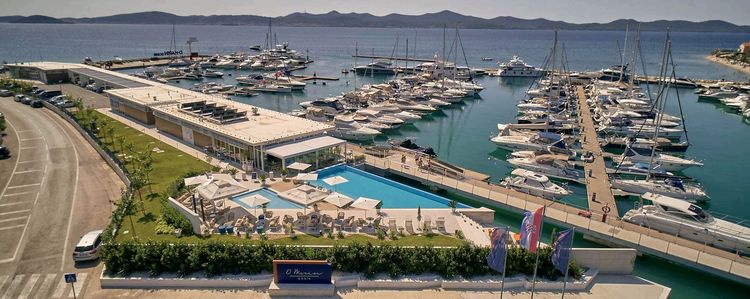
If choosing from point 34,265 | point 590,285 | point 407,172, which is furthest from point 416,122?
point 34,265

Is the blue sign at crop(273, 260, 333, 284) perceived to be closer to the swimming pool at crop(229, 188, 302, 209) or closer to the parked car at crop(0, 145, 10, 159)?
the swimming pool at crop(229, 188, 302, 209)

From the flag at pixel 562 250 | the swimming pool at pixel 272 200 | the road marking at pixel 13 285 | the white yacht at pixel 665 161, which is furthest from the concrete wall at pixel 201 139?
the white yacht at pixel 665 161

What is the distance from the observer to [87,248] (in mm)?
25000

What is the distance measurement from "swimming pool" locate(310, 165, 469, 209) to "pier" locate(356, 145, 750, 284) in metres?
4.93

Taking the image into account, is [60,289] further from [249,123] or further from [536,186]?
[536,186]

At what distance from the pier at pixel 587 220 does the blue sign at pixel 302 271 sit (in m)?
17.8

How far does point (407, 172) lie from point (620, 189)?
63.6 ft

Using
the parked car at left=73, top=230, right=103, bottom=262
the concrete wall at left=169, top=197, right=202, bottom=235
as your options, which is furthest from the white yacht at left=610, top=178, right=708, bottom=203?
the parked car at left=73, top=230, right=103, bottom=262

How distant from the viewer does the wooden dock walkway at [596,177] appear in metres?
35.7

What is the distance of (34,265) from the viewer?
24.5 meters

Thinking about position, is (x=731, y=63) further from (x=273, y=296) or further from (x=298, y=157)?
(x=273, y=296)

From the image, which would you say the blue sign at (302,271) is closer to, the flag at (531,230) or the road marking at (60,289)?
the flag at (531,230)

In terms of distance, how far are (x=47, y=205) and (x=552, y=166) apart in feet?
141

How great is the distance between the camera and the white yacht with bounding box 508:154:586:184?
143 ft
